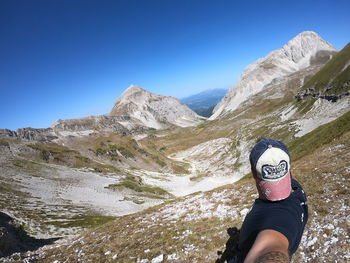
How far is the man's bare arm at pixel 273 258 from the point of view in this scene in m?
3.50

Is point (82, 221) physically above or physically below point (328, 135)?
below

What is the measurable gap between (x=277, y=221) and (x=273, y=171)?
1083 millimetres

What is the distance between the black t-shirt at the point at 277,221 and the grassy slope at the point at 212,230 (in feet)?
21.1

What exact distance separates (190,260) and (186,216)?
295 inches

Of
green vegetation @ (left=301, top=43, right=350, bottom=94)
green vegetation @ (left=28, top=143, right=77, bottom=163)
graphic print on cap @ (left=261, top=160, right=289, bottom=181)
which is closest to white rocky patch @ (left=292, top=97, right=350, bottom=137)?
green vegetation @ (left=301, top=43, right=350, bottom=94)

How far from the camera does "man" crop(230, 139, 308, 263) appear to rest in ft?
14.3

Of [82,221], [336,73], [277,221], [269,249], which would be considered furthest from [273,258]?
[336,73]

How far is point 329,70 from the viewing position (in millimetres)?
122875

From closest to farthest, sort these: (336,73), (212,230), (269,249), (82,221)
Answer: (269,249) → (212,230) → (82,221) → (336,73)

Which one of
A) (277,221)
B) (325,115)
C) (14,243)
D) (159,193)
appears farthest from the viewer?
(159,193)

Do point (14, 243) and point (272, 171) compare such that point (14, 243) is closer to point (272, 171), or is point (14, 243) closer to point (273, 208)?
point (273, 208)

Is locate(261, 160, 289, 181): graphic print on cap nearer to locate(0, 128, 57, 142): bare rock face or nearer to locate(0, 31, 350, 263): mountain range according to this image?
locate(0, 31, 350, 263): mountain range

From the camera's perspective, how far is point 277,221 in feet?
14.8

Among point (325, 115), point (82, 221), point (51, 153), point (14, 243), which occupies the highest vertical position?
point (51, 153)
